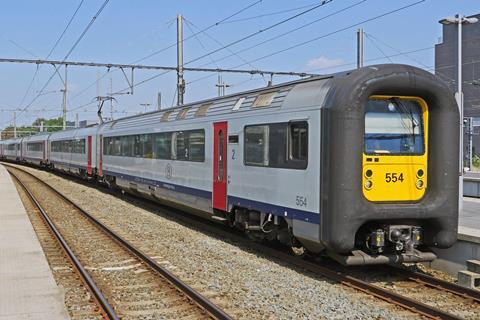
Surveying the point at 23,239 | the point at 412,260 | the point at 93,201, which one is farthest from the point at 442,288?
the point at 93,201

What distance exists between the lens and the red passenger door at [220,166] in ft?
37.6

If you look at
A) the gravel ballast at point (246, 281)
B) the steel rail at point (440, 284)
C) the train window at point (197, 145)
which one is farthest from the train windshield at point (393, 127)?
the train window at point (197, 145)

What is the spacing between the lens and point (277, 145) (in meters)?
9.32

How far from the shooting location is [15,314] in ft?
21.0

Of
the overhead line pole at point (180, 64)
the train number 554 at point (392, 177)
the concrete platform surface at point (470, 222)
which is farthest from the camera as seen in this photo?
the overhead line pole at point (180, 64)

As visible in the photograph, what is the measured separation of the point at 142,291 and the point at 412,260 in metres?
3.75

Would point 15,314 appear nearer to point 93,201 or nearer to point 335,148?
point 335,148

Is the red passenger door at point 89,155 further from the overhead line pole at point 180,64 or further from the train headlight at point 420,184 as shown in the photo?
the train headlight at point 420,184

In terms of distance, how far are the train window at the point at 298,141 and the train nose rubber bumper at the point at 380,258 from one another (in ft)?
4.88

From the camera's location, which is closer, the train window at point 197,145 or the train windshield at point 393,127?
the train windshield at point 393,127

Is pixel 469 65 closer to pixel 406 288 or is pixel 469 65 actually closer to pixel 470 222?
pixel 470 222

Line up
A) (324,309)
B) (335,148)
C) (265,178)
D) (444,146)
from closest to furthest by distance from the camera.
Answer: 1. (324,309)
2. (335,148)
3. (444,146)
4. (265,178)

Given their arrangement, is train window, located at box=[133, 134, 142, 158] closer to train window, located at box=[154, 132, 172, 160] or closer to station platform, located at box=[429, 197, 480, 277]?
train window, located at box=[154, 132, 172, 160]

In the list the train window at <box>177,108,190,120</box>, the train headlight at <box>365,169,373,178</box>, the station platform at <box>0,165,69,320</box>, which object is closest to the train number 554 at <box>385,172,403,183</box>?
the train headlight at <box>365,169,373,178</box>
